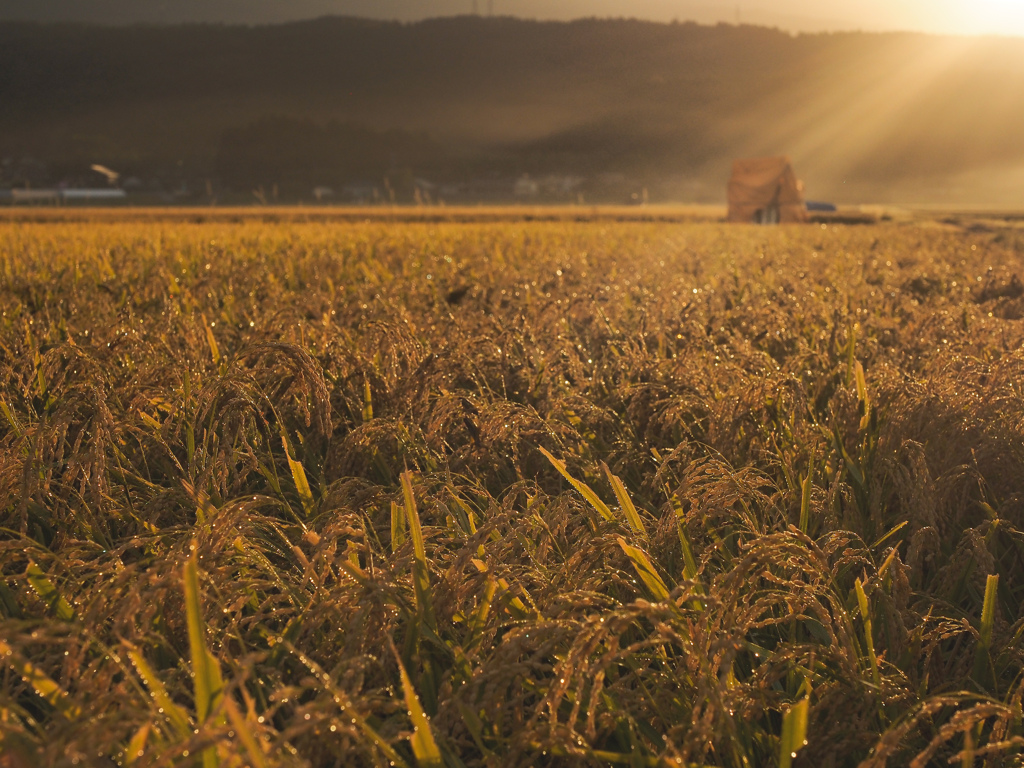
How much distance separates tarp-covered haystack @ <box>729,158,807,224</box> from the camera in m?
27.8

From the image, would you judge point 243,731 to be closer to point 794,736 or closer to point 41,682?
point 41,682

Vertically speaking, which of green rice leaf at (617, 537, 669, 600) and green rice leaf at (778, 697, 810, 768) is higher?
green rice leaf at (617, 537, 669, 600)

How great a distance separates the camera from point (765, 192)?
2806 centimetres

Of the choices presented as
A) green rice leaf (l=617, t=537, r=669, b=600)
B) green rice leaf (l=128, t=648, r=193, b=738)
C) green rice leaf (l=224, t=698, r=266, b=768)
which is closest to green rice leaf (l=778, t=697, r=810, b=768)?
green rice leaf (l=617, t=537, r=669, b=600)

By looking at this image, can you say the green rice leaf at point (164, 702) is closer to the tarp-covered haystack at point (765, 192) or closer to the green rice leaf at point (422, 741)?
the green rice leaf at point (422, 741)

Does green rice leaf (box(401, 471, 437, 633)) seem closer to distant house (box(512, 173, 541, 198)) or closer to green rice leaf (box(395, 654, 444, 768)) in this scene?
green rice leaf (box(395, 654, 444, 768))

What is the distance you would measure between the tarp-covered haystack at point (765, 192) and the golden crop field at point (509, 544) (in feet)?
84.4

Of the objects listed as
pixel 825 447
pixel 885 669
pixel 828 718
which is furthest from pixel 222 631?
pixel 825 447

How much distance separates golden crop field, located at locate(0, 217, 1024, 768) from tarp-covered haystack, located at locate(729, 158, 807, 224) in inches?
1013

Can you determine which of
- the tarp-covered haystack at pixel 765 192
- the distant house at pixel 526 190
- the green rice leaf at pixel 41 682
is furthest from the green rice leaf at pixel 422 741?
the distant house at pixel 526 190

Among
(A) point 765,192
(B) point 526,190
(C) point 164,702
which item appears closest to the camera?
(C) point 164,702

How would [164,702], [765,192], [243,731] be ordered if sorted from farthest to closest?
[765,192], [164,702], [243,731]

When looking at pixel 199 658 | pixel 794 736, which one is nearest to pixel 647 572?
pixel 794 736

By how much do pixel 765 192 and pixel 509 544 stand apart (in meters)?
29.4
